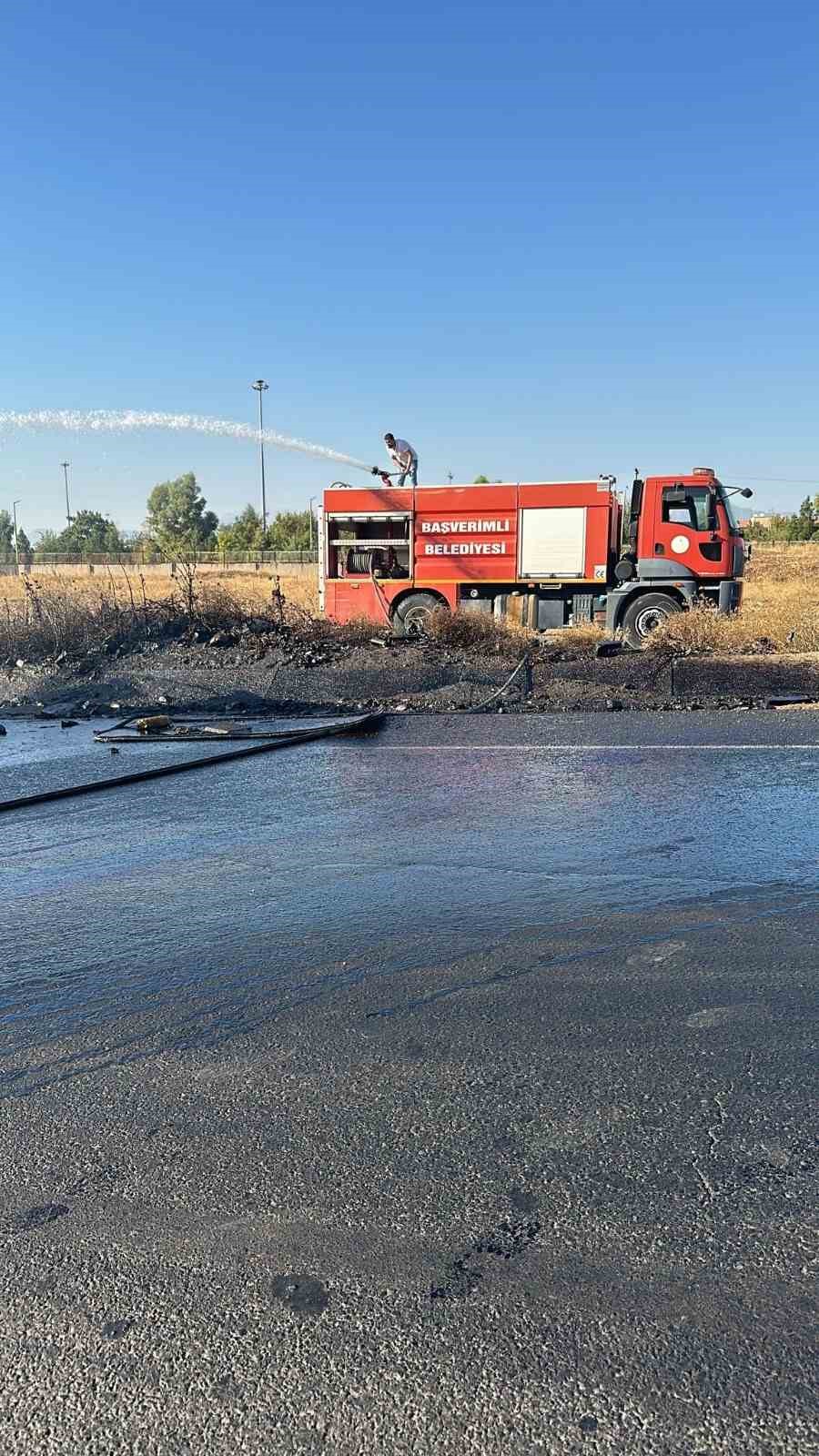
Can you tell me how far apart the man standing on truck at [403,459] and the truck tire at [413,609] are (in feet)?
7.39

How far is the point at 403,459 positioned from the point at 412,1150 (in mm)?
19507

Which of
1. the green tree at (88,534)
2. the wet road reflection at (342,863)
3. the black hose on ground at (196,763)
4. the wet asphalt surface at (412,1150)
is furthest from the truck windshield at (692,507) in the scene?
the green tree at (88,534)

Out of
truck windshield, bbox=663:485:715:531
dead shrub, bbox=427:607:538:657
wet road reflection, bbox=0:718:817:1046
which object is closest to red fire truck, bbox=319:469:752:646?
truck windshield, bbox=663:485:715:531

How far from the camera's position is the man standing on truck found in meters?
20.8

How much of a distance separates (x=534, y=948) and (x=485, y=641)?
12782 mm

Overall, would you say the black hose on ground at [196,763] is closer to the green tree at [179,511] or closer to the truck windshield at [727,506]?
the truck windshield at [727,506]

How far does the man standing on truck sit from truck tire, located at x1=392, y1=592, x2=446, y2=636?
2.25 m

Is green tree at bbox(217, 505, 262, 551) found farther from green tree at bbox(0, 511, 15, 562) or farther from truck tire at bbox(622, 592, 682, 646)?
truck tire at bbox(622, 592, 682, 646)

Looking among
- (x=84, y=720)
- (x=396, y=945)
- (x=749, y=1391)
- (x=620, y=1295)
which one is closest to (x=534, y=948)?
(x=396, y=945)

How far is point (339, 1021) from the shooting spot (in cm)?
369

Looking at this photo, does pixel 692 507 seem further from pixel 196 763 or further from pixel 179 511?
pixel 179 511

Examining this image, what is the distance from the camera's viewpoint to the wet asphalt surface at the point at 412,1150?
2006 mm

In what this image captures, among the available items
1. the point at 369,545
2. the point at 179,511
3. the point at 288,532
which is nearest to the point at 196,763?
the point at 369,545

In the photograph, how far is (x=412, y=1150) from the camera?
2846mm
